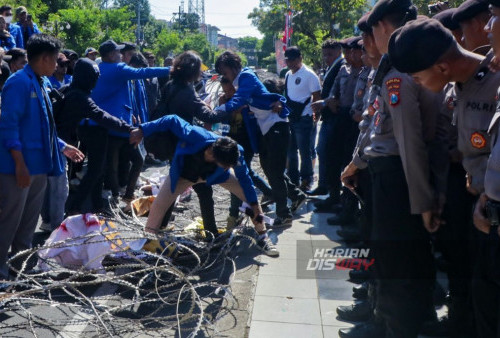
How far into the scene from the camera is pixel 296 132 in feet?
28.1

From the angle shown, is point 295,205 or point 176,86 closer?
point 176,86

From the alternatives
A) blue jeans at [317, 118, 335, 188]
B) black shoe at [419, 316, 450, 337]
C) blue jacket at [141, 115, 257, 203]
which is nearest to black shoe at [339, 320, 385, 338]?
black shoe at [419, 316, 450, 337]

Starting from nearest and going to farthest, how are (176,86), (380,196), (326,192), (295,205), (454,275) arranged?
1. (380,196)
2. (454,275)
3. (176,86)
4. (295,205)
5. (326,192)

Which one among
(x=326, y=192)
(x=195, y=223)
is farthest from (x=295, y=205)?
(x=195, y=223)

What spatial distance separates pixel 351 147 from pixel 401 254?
350 centimetres

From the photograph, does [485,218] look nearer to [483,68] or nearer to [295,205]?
[483,68]

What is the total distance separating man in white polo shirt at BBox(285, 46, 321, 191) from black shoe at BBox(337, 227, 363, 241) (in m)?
2.18

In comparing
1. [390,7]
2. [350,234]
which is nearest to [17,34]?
[350,234]

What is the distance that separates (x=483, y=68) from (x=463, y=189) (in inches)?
33.5

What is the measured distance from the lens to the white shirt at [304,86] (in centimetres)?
840

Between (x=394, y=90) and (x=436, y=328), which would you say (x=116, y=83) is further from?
(x=436, y=328)

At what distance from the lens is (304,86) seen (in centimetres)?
844

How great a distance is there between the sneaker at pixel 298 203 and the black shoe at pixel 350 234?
1321mm

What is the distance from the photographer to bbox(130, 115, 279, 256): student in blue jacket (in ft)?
17.3
